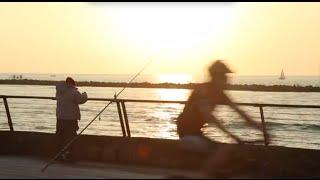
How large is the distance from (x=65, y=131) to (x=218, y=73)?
5.25 meters

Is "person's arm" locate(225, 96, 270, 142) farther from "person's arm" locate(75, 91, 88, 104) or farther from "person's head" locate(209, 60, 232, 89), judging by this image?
"person's arm" locate(75, 91, 88, 104)

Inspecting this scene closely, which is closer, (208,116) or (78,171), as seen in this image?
(208,116)

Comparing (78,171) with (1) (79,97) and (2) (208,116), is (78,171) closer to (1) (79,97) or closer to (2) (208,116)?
(1) (79,97)

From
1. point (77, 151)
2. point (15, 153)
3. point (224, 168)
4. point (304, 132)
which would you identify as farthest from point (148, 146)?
point (304, 132)

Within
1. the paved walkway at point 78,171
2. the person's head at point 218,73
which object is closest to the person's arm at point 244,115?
the person's head at point 218,73

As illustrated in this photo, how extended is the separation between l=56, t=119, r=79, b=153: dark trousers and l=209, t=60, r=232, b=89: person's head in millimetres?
5110

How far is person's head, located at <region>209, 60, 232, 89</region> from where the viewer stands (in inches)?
300

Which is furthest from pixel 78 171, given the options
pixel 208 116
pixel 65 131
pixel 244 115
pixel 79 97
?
pixel 244 115

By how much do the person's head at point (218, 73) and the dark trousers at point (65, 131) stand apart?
5.11m

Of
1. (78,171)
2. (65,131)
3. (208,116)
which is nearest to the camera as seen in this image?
(208,116)

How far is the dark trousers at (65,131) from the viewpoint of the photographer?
477 inches

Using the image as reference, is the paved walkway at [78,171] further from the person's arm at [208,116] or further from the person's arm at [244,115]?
the person's arm at [244,115]

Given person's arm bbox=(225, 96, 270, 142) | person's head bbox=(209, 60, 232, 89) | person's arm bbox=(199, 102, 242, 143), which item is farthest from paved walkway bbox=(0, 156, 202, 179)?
person's head bbox=(209, 60, 232, 89)

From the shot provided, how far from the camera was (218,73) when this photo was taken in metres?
7.68
